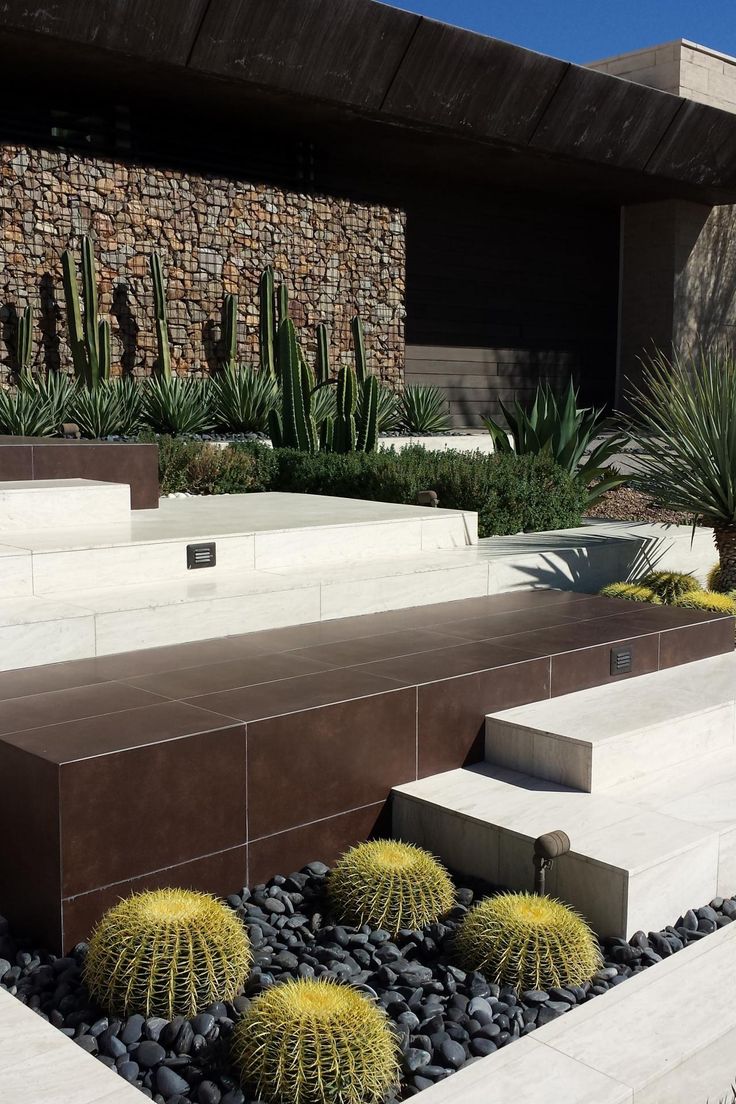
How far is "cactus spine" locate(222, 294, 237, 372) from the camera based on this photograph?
13203 mm

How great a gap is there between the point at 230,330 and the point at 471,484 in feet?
21.0

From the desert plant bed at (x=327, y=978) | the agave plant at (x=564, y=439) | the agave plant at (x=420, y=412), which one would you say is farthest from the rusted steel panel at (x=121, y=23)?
the desert plant bed at (x=327, y=978)

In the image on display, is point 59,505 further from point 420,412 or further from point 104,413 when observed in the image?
point 420,412

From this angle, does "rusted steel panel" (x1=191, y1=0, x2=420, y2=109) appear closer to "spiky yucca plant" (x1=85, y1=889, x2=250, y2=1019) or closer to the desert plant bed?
the desert plant bed

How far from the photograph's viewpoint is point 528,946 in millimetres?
3178

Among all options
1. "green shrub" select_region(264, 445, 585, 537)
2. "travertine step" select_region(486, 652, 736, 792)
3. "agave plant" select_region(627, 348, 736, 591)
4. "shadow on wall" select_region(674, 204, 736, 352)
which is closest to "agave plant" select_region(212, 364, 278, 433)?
"green shrub" select_region(264, 445, 585, 537)

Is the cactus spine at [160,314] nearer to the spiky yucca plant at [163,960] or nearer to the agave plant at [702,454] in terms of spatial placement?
the agave plant at [702,454]

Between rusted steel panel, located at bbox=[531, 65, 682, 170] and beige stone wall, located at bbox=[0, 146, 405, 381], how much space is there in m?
2.37

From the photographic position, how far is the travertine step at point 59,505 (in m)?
5.76

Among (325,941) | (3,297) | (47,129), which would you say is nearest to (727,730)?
(325,941)

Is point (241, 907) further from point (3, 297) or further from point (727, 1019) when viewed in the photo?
point (3, 297)

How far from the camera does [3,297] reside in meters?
11.7

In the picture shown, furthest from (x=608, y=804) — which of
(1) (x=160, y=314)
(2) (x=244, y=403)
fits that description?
(1) (x=160, y=314)

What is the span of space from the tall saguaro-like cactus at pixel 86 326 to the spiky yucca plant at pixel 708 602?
23.8 feet
